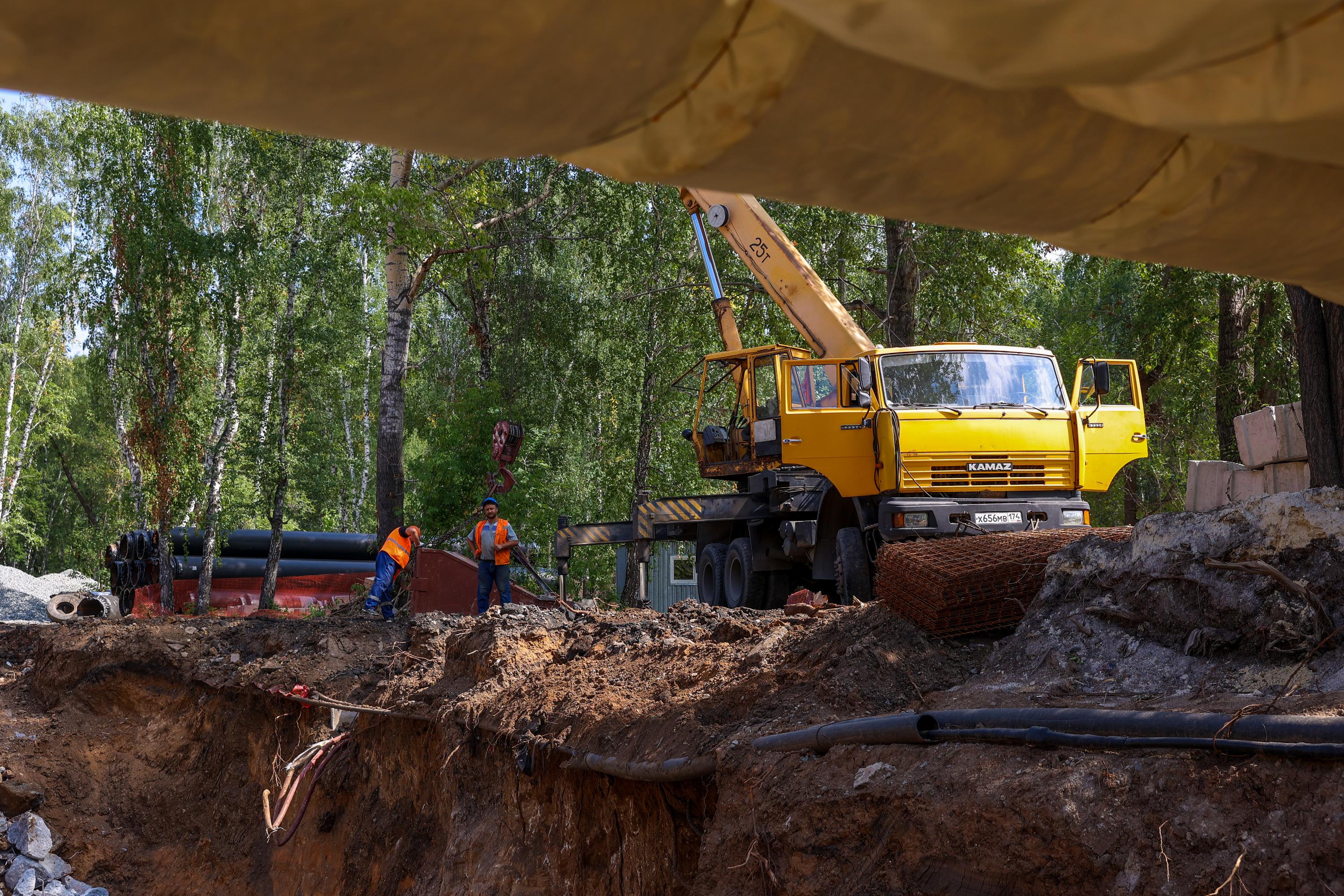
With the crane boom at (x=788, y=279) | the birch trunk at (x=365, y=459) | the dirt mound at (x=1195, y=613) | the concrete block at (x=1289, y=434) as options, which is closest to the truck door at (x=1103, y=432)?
the concrete block at (x=1289, y=434)

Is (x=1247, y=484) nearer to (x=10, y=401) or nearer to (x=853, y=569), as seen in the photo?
(x=853, y=569)

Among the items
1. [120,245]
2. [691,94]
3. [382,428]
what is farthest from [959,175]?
[120,245]

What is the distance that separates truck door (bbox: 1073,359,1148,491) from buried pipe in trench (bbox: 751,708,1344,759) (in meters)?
6.68

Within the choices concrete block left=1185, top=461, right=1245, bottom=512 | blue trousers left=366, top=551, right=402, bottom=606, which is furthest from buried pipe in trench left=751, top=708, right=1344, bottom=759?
blue trousers left=366, top=551, right=402, bottom=606

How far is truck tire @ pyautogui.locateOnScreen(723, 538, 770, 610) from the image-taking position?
12.9m

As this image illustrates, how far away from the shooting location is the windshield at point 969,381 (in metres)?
10.8

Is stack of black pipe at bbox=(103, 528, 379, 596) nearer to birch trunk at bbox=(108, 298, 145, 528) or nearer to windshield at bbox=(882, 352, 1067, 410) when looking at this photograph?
birch trunk at bbox=(108, 298, 145, 528)

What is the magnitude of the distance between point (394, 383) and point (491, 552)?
5241mm

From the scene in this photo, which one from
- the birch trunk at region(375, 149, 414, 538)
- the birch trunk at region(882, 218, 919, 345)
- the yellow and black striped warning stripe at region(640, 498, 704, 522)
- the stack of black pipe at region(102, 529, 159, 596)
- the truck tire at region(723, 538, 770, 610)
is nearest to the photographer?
the truck tire at region(723, 538, 770, 610)

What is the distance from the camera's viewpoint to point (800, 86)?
1608 mm

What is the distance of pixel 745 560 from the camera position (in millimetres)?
13031

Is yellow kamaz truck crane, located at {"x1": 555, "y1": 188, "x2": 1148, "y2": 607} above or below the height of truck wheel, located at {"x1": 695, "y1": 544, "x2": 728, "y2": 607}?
above

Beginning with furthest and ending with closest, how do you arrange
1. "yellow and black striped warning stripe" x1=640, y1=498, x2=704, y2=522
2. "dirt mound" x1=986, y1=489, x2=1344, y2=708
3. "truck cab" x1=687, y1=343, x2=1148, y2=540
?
"yellow and black striped warning stripe" x1=640, y1=498, x2=704, y2=522 < "truck cab" x1=687, y1=343, x2=1148, y2=540 < "dirt mound" x1=986, y1=489, x2=1344, y2=708

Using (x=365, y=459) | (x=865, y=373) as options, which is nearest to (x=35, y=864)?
(x=865, y=373)
